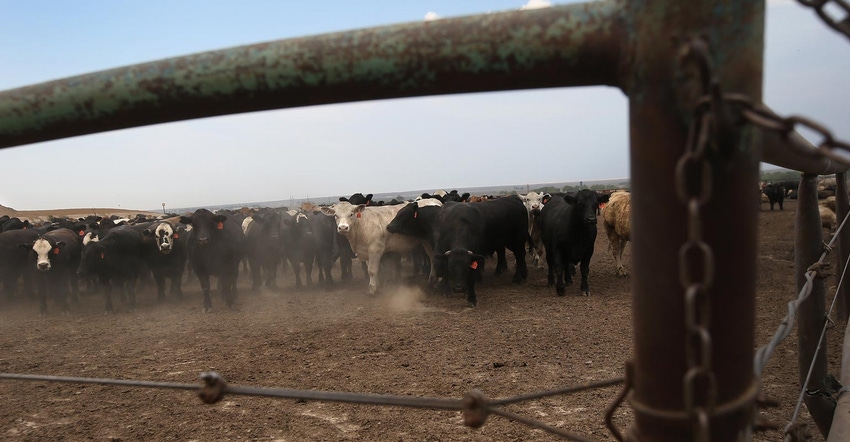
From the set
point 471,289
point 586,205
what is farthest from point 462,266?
point 586,205

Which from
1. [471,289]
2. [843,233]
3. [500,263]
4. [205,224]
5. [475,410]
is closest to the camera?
[475,410]

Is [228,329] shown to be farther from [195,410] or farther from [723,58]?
[723,58]

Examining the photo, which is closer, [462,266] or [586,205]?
[462,266]

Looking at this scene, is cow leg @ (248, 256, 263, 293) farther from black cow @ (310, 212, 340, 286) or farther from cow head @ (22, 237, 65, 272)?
cow head @ (22, 237, 65, 272)

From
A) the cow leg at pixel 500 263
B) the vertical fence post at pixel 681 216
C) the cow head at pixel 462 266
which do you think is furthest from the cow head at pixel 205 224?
the vertical fence post at pixel 681 216

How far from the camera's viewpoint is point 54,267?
456 inches

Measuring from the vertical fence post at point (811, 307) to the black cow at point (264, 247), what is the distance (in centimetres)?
1141

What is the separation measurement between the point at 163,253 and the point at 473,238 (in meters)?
6.95

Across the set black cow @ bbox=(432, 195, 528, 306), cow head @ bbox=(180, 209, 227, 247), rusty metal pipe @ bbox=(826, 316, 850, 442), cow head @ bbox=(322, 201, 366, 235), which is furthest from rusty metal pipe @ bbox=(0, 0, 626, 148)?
cow head @ bbox=(322, 201, 366, 235)

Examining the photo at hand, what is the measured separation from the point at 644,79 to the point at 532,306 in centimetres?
852

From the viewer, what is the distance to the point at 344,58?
901mm

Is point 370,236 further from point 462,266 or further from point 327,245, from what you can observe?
point 462,266

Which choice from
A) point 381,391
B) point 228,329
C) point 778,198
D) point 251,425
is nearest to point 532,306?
point 381,391

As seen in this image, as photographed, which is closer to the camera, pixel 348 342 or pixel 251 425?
pixel 251 425
